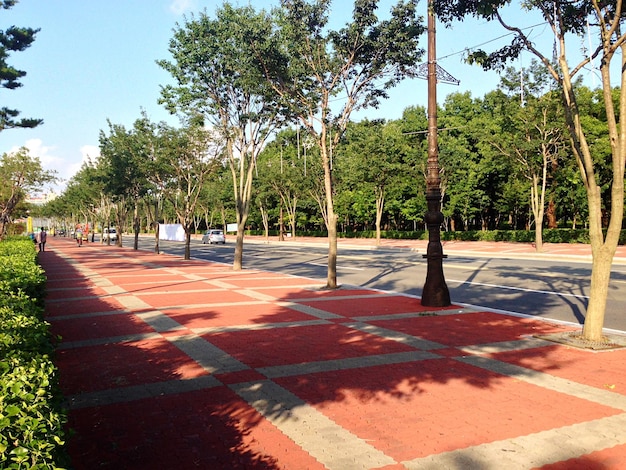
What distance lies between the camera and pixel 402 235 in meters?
54.9

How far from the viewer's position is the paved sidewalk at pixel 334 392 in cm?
439

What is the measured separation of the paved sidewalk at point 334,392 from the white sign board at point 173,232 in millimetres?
65768

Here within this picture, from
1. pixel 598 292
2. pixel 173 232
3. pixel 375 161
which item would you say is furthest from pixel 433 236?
pixel 173 232

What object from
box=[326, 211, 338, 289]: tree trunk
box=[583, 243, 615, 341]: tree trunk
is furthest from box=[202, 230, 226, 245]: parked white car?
box=[583, 243, 615, 341]: tree trunk

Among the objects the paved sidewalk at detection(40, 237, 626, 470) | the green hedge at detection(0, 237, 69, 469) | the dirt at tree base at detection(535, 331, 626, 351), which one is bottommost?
the paved sidewalk at detection(40, 237, 626, 470)

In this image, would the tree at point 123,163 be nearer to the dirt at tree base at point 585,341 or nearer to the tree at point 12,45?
the tree at point 12,45

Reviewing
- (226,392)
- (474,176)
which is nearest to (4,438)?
(226,392)

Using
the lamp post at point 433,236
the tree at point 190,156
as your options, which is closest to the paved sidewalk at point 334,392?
the lamp post at point 433,236

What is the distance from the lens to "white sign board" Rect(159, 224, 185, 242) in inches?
2977

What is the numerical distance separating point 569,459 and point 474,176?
4857cm

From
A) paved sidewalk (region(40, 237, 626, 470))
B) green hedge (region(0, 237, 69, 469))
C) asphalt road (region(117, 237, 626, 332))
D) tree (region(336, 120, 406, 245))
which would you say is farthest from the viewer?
tree (region(336, 120, 406, 245))

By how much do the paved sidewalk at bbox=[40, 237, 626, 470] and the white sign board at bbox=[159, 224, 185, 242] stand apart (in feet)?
216

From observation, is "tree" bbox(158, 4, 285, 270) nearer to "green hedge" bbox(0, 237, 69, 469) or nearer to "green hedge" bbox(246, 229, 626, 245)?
"green hedge" bbox(0, 237, 69, 469)

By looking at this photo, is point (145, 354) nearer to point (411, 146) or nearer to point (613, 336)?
point (613, 336)
